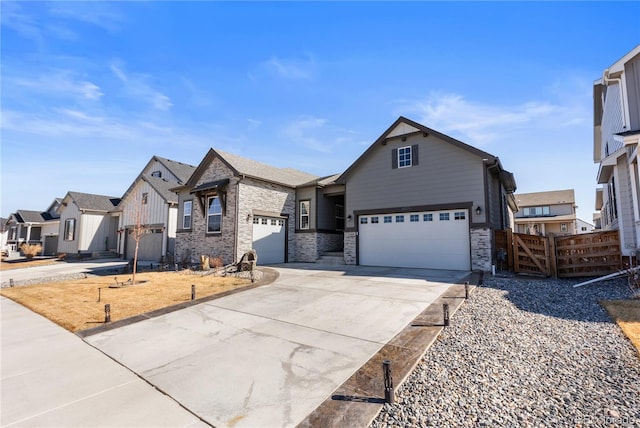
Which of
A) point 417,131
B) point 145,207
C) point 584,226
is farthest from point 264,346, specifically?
point 584,226

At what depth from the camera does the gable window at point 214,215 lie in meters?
17.8

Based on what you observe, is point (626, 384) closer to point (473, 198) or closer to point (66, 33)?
point (473, 198)

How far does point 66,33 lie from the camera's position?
28.0 feet

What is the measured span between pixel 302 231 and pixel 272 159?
675cm

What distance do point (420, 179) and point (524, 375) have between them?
473 inches

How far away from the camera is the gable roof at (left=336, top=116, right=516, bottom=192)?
1322 centimetres

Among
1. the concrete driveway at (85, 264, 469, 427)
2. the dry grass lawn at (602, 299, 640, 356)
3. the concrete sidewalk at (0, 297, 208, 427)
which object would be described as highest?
the dry grass lawn at (602, 299, 640, 356)

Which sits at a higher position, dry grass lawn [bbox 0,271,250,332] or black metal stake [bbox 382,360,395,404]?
black metal stake [bbox 382,360,395,404]

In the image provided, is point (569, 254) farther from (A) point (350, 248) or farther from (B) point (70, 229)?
(B) point (70, 229)

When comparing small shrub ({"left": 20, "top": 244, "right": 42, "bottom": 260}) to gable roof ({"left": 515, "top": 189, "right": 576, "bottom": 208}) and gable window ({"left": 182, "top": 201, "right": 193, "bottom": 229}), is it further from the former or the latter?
gable roof ({"left": 515, "top": 189, "right": 576, "bottom": 208})

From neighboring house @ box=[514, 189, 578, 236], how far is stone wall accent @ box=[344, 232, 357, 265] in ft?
97.8

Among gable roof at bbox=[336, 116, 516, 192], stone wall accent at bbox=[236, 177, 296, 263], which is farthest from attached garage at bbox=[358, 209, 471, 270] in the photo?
stone wall accent at bbox=[236, 177, 296, 263]

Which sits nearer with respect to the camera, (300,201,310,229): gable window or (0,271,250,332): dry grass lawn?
(0,271,250,332): dry grass lawn

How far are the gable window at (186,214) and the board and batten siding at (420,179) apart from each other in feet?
36.5
